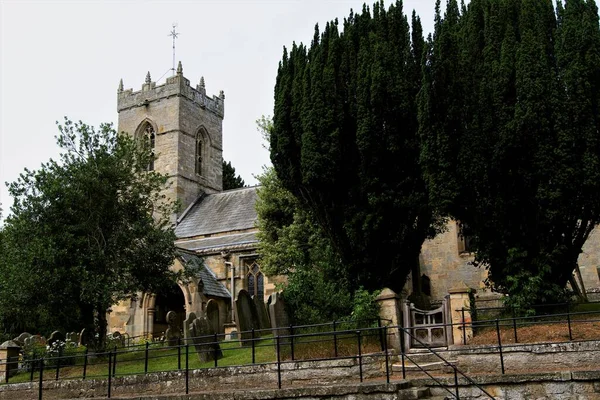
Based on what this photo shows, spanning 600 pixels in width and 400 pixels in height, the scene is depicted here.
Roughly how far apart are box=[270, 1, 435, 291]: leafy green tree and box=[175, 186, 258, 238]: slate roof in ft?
54.5

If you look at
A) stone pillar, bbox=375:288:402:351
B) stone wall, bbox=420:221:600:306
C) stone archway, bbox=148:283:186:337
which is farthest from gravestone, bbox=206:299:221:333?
stone archway, bbox=148:283:186:337

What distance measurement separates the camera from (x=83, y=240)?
2152 cm

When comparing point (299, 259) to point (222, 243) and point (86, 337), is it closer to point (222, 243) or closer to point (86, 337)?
point (86, 337)

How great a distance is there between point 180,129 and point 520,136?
2903 cm

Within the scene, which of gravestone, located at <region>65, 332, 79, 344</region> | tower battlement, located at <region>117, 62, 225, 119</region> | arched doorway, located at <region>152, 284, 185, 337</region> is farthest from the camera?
tower battlement, located at <region>117, 62, 225, 119</region>

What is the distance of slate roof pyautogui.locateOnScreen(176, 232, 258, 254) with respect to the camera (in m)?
32.1

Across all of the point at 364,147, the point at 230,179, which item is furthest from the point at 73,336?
the point at 230,179

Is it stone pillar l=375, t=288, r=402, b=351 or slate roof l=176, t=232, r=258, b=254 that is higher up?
slate roof l=176, t=232, r=258, b=254

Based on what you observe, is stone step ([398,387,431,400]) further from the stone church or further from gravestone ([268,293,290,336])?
the stone church

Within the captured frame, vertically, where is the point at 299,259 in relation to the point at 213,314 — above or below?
above

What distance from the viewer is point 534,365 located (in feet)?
40.6

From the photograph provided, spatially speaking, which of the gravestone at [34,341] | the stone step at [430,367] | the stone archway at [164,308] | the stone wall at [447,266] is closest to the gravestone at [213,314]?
the gravestone at [34,341]

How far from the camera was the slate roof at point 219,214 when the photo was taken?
36.2 m

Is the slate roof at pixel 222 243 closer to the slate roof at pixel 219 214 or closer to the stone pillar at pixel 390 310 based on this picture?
the slate roof at pixel 219 214
